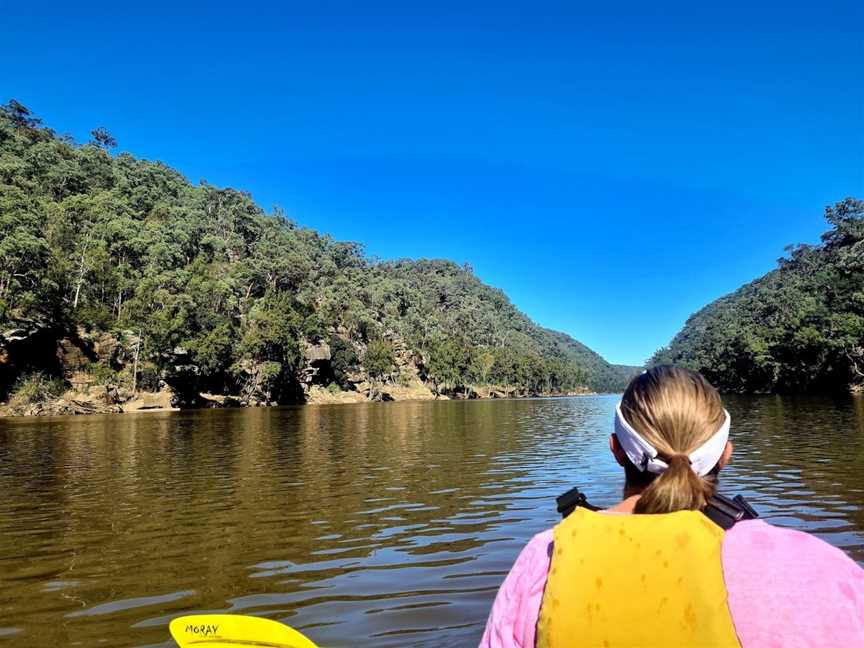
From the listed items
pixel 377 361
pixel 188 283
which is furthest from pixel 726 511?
pixel 377 361

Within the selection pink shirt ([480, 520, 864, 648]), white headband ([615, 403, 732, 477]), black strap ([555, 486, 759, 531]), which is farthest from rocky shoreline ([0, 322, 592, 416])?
pink shirt ([480, 520, 864, 648])

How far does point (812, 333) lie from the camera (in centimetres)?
6962

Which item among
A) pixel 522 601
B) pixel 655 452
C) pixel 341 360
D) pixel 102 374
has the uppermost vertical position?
pixel 341 360

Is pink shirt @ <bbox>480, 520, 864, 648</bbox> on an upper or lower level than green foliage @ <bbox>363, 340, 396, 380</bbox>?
lower

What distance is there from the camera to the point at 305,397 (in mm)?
75875

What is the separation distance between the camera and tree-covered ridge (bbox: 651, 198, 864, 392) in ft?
221

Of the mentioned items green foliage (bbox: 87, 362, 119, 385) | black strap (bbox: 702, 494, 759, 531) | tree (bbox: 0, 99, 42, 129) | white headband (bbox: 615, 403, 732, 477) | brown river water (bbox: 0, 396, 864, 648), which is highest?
tree (bbox: 0, 99, 42, 129)

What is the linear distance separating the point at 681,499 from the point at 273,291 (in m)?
86.0

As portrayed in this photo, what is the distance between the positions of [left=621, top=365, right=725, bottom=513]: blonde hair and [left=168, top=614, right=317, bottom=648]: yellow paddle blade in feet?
7.31

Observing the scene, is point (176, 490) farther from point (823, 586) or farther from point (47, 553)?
point (823, 586)

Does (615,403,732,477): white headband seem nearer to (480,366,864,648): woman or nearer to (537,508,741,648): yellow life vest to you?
(480,366,864,648): woman

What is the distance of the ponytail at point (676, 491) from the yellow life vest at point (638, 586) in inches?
2.8

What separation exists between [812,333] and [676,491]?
80.7m

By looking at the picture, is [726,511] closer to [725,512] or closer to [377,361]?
[725,512]
